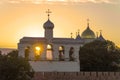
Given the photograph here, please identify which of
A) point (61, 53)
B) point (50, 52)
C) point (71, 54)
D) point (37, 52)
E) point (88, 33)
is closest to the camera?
point (37, 52)

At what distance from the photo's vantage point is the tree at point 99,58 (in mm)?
55344

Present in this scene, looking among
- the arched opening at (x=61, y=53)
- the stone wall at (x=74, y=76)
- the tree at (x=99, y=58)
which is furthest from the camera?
the tree at (x=99, y=58)

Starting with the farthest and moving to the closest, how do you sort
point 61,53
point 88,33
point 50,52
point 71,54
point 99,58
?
point 88,33
point 99,58
point 71,54
point 61,53
point 50,52

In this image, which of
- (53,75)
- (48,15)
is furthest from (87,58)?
(53,75)

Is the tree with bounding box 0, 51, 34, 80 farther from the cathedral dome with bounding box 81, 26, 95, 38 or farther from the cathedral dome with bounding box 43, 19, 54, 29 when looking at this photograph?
the cathedral dome with bounding box 81, 26, 95, 38

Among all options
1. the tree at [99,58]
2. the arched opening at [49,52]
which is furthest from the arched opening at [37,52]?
the tree at [99,58]

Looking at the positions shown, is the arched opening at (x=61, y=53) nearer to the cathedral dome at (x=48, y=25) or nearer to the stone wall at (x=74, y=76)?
the cathedral dome at (x=48, y=25)

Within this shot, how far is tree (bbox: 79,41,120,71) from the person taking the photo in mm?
55344

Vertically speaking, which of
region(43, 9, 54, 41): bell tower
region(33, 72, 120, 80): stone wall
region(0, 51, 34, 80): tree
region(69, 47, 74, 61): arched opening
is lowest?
region(33, 72, 120, 80): stone wall

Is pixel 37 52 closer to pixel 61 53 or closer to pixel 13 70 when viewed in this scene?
pixel 61 53

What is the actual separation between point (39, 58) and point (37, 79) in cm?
318

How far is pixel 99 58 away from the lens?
56.9 metres

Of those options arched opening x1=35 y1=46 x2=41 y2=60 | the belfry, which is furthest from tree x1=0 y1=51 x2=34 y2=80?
arched opening x1=35 y1=46 x2=41 y2=60

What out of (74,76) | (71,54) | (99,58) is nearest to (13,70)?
(74,76)
